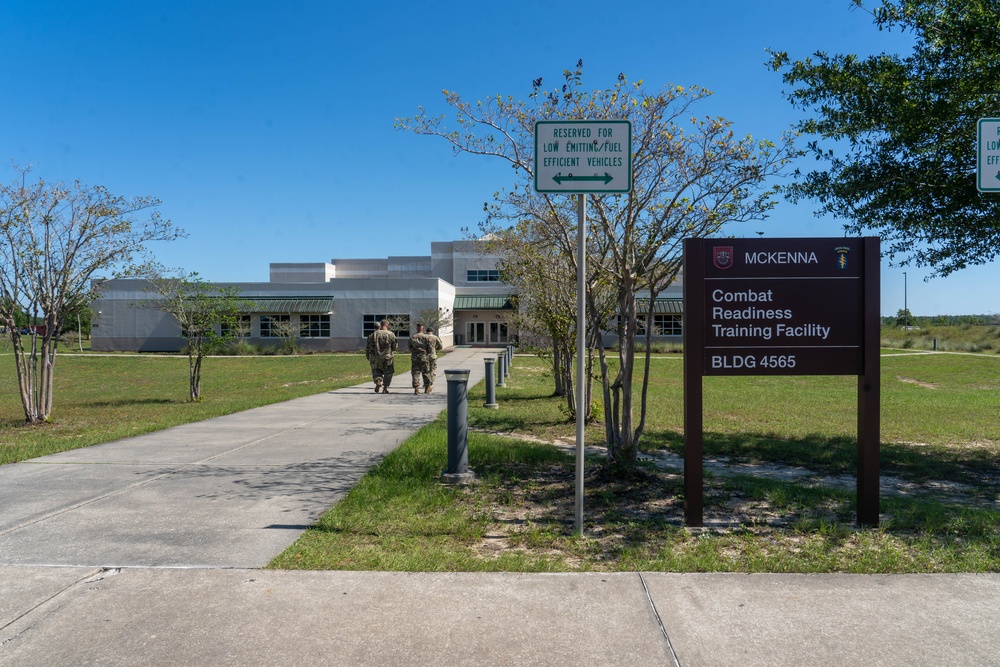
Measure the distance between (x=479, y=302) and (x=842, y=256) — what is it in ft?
163

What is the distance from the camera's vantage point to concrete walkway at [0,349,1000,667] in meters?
3.09

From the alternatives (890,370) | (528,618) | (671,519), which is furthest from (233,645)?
(890,370)

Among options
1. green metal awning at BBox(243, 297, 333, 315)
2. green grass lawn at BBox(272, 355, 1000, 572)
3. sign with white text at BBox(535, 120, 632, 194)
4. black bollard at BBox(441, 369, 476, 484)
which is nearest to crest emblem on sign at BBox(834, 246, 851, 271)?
sign with white text at BBox(535, 120, 632, 194)

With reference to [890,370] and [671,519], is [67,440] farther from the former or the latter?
[890,370]

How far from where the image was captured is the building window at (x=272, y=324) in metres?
47.4

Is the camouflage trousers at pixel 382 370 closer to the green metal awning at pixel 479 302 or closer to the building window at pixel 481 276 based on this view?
the green metal awning at pixel 479 302

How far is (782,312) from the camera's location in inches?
202

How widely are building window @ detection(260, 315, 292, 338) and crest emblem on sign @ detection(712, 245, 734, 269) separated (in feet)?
148

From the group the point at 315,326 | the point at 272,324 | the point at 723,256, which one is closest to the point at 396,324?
the point at 315,326

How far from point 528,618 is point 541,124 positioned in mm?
3172

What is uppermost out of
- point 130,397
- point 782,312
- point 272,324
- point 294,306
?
point 294,306

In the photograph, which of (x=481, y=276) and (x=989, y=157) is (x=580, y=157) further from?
(x=481, y=276)

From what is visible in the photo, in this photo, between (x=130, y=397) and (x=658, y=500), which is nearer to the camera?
(x=658, y=500)

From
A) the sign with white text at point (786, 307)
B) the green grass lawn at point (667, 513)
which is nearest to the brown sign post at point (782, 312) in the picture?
the sign with white text at point (786, 307)
